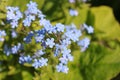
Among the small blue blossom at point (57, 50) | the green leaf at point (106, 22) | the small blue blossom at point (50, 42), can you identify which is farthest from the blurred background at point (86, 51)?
the small blue blossom at point (50, 42)

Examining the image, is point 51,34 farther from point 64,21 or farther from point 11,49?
point 64,21

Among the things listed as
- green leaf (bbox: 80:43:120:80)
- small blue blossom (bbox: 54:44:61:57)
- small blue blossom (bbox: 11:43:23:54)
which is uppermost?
small blue blossom (bbox: 11:43:23:54)

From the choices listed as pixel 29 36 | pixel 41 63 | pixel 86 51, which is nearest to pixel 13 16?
pixel 29 36

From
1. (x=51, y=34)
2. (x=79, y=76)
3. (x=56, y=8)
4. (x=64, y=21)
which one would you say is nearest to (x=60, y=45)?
(x=51, y=34)

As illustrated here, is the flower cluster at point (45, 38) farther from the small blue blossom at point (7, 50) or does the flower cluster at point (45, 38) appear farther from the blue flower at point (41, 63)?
the small blue blossom at point (7, 50)

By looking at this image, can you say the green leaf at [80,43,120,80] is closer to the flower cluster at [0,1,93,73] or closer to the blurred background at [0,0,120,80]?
the blurred background at [0,0,120,80]

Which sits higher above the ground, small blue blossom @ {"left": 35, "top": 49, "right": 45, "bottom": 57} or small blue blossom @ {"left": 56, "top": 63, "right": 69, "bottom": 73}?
small blue blossom @ {"left": 35, "top": 49, "right": 45, "bottom": 57}

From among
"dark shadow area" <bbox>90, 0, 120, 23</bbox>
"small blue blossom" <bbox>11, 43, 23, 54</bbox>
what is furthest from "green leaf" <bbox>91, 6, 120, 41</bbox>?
"small blue blossom" <bbox>11, 43, 23, 54</bbox>

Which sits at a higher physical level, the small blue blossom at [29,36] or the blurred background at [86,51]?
the small blue blossom at [29,36]

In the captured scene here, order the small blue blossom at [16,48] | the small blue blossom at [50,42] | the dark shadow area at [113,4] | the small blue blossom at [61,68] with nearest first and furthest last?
the small blue blossom at [50,42] < the small blue blossom at [61,68] < the small blue blossom at [16,48] < the dark shadow area at [113,4]
